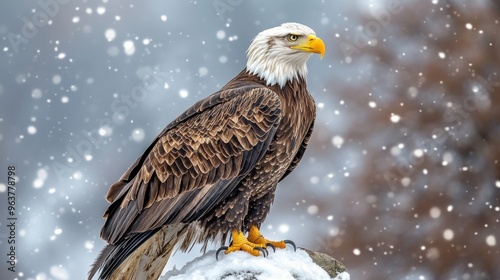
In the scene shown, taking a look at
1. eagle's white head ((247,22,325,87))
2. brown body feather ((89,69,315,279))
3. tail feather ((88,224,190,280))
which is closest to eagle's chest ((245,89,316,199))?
brown body feather ((89,69,315,279))

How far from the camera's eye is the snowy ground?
17.8ft

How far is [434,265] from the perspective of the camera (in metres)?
10.2

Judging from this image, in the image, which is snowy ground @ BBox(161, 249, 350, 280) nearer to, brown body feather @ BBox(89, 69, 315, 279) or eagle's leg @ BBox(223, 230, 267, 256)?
eagle's leg @ BBox(223, 230, 267, 256)

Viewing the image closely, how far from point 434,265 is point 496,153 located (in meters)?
1.53

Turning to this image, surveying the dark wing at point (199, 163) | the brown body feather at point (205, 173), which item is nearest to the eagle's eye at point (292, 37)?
the brown body feather at point (205, 173)

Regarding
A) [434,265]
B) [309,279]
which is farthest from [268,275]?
[434,265]

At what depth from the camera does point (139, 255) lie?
217 inches

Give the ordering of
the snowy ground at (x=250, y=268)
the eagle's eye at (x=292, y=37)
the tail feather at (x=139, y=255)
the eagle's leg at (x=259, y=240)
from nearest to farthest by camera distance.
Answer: the tail feather at (x=139, y=255) → the snowy ground at (x=250, y=268) → the eagle's eye at (x=292, y=37) → the eagle's leg at (x=259, y=240)

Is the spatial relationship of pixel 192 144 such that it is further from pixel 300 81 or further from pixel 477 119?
pixel 477 119

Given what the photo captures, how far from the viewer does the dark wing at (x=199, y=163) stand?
5344mm

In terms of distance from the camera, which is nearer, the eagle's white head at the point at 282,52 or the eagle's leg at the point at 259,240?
the eagle's white head at the point at 282,52

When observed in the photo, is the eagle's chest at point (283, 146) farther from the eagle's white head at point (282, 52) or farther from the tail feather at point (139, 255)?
the tail feather at point (139, 255)

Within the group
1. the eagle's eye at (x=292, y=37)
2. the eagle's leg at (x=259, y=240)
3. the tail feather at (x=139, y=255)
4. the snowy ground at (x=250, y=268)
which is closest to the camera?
the tail feather at (x=139, y=255)

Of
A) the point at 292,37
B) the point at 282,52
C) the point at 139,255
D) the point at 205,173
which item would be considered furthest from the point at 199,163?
the point at 292,37
